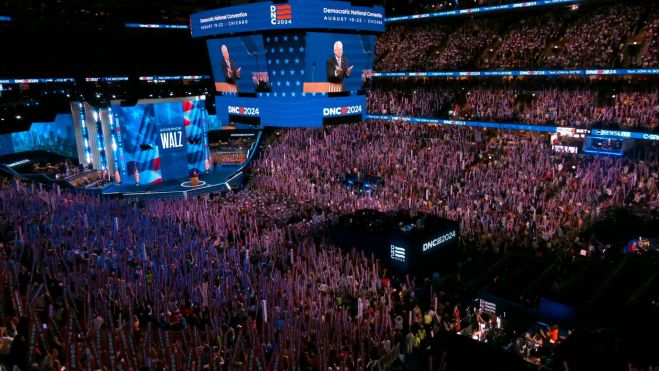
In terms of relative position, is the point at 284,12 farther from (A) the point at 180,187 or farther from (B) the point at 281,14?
(A) the point at 180,187

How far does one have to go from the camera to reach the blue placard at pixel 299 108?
1720 cm

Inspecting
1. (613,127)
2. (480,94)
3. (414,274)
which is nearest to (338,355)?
(414,274)

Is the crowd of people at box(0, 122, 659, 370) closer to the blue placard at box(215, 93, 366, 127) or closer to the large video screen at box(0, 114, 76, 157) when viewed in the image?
the blue placard at box(215, 93, 366, 127)

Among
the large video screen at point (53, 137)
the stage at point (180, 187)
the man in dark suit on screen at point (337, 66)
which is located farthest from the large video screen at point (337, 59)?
the large video screen at point (53, 137)

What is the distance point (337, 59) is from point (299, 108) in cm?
216

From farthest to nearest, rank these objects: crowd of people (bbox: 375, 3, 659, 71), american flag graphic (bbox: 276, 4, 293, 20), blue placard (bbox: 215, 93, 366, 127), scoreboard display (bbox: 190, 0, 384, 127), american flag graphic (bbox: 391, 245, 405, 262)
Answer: crowd of people (bbox: 375, 3, 659, 71), blue placard (bbox: 215, 93, 366, 127), scoreboard display (bbox: 190, 0, 384, 127), american flag graphic (bbox: 276, 4, 293, 20), american flag graphic (bbox: 391, 245, 405, 262)

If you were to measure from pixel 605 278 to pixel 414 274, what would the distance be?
4.70m

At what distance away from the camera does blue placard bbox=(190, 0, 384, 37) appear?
51.6 ft

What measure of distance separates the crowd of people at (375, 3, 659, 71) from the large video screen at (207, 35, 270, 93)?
1602 centimetres

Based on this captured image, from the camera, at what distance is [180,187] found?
84.1 feet

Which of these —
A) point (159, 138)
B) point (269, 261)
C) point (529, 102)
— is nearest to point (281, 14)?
point (269, 261)

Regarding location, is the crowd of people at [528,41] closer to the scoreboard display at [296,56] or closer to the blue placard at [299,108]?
the scoreboard display at [296,56]

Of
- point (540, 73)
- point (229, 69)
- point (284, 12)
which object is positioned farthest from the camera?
point (540, 73)

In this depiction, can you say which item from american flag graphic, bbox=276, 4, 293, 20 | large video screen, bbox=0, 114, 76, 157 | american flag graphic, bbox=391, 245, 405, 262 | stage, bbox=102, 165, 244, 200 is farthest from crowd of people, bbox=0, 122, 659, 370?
large video screen, bbox=0, 114, 76, 157
